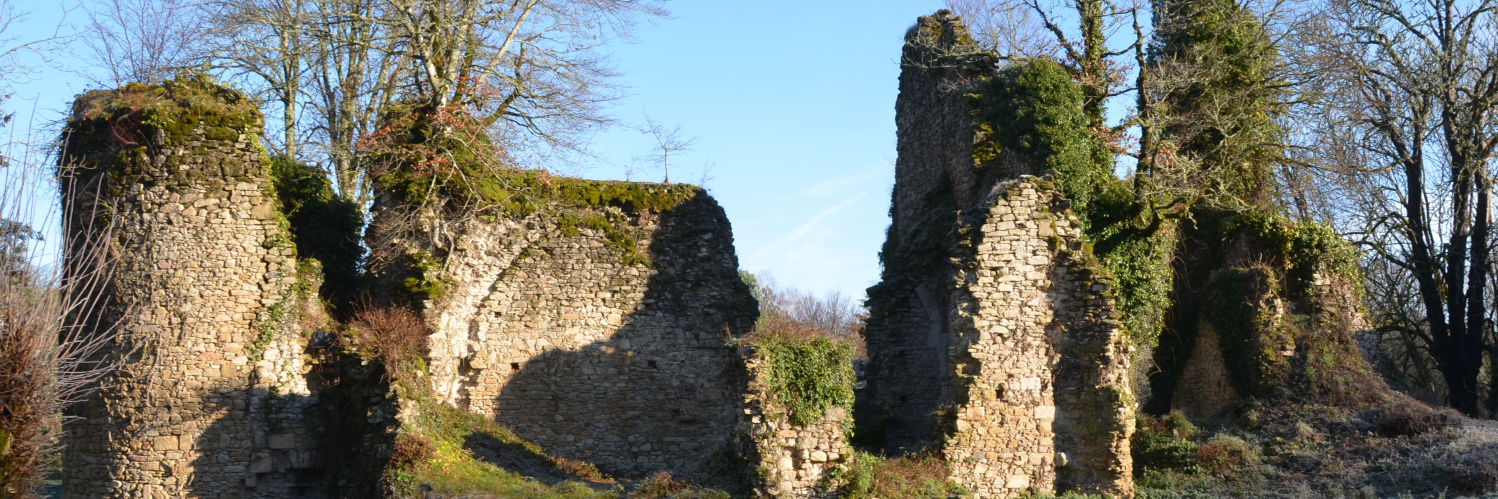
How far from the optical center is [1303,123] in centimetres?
2208

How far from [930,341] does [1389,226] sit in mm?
10149

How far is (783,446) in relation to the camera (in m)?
14.5

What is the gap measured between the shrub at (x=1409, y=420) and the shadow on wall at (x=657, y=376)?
9.31 meters

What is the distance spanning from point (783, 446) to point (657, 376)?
4.71 meters

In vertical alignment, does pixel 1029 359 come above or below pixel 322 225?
below

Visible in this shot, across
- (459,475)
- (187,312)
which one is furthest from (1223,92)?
(187,312)

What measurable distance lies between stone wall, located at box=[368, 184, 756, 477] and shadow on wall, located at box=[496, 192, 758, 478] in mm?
16

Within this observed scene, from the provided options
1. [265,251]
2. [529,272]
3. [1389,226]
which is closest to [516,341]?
[529,272]

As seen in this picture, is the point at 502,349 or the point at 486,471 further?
the point at 502,349

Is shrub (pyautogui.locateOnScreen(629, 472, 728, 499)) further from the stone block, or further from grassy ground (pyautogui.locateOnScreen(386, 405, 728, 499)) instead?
the stone block

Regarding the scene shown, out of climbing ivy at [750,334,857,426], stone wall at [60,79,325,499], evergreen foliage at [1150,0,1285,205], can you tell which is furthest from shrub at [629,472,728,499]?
evergreen foliage at [1150,0,1285,205]

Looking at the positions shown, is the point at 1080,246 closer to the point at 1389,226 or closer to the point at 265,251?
the point at 1389,226

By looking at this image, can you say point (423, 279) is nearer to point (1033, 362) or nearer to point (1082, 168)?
point (1033, 362)

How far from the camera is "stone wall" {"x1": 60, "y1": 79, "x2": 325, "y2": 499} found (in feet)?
50.1
